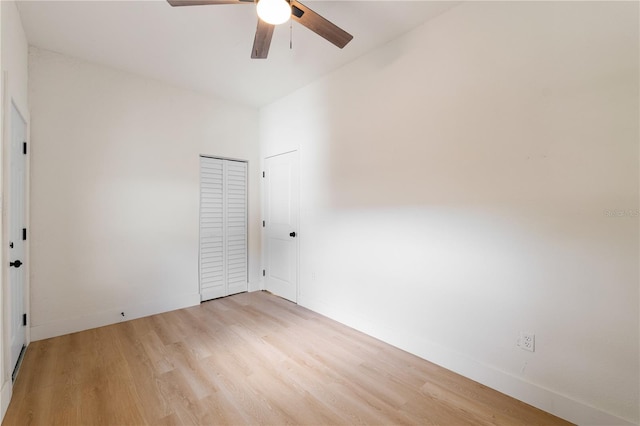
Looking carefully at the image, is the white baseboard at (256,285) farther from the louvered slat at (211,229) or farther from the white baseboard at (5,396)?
the white baseboard at (5,396)

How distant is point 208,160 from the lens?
3.88 meters

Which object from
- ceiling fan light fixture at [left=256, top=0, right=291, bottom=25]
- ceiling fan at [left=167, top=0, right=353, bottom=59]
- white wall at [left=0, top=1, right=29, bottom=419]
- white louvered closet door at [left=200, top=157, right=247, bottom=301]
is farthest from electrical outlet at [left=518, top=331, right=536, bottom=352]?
white louvered closet door at [left=200, top=157, right=247, bottom=301]

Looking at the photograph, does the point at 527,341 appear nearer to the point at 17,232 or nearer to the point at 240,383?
the point at 240,383

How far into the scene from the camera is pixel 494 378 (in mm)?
2010

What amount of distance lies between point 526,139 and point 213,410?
8.90ft

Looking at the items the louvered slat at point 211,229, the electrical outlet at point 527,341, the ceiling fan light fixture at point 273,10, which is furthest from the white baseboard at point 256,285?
the ceiling fan light fixture at point 273,10

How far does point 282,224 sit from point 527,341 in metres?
2.95

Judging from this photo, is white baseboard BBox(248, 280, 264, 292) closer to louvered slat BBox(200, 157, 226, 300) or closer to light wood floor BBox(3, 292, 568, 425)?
louvered slat BBox(200, 157, 226, 300)

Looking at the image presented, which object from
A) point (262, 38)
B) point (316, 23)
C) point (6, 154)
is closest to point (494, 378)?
point (316, 23)

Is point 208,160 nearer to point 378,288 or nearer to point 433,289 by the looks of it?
point 378,288

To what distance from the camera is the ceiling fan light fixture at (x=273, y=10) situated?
63.9 inches

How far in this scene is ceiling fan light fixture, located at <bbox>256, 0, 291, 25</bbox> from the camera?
1.62 m

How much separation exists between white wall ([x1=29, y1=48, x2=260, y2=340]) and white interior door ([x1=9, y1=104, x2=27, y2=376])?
0.66ft

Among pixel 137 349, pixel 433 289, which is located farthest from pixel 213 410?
pixel 433 289
